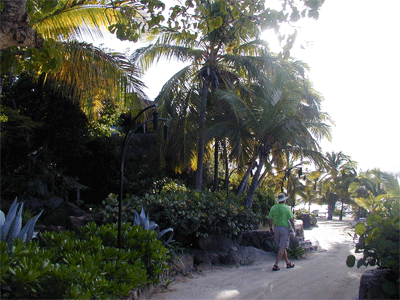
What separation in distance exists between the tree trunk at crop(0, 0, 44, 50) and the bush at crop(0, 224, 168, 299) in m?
2.64

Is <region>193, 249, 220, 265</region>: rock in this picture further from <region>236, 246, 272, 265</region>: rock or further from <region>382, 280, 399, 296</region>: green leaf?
<region>382, 280, 399, 296</region>: green leaf

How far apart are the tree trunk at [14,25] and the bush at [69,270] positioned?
104 inches

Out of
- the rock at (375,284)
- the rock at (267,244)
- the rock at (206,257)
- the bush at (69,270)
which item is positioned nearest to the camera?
the bush at (69,270)

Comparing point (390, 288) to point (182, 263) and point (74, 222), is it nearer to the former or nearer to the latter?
point (182, 263)

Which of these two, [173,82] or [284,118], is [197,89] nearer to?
[173,82]

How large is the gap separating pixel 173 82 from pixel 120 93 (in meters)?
5.70

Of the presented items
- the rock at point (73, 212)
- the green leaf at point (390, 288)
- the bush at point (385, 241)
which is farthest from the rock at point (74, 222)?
the green leaf at point (390, 288)

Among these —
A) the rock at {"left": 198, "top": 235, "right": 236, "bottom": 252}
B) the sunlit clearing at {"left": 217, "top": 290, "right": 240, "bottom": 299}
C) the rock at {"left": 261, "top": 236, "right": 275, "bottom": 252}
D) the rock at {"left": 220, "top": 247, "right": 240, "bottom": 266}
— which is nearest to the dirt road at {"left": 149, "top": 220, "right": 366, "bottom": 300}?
the sunlit clearing at {"left": 217, "top": 290, "right": 240, "bottom": 299}

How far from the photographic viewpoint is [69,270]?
3584mm

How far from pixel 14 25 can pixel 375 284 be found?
Result: 5796 mm

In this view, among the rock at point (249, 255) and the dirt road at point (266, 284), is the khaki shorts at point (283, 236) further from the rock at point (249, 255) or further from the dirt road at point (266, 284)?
the rock at point (249, 255)

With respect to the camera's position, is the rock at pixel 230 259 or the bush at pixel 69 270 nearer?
the bush at pixel 69 270

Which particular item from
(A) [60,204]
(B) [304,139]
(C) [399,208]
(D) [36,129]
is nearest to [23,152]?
(D) [36,129]

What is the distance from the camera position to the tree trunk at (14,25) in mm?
4605
